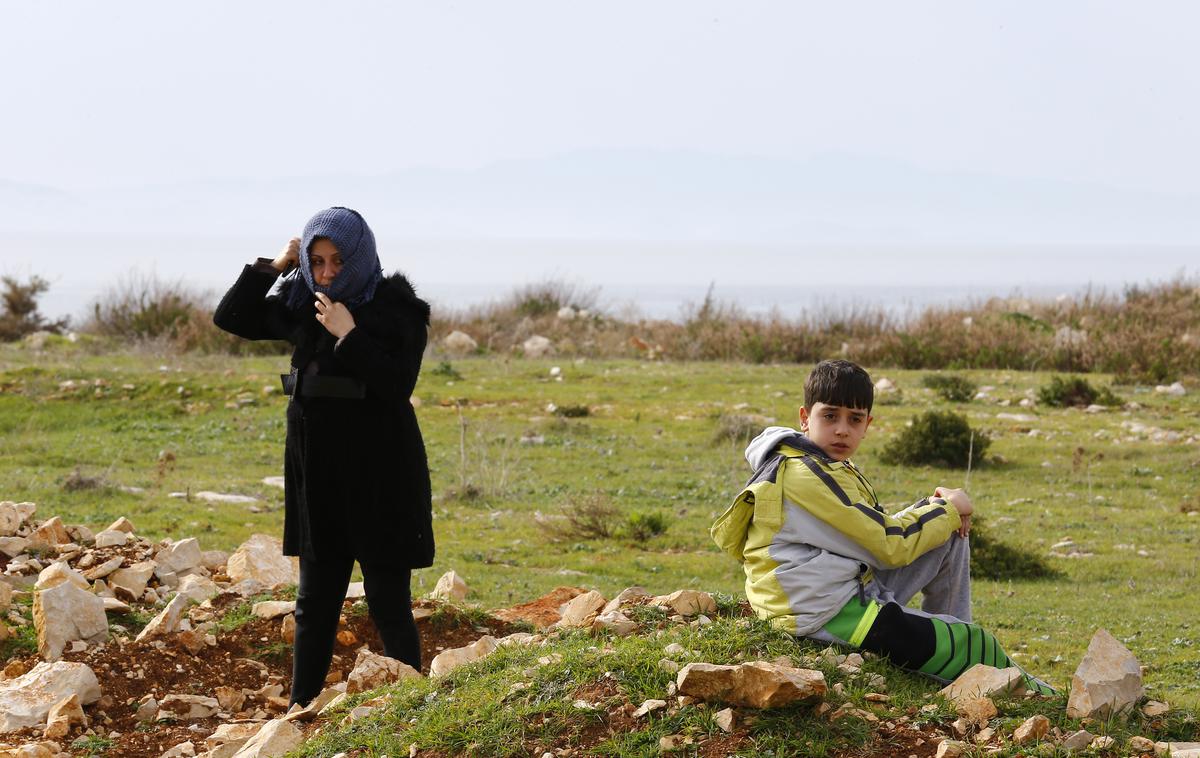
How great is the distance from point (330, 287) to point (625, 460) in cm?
1016

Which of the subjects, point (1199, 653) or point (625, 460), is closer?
point (1199, 653)

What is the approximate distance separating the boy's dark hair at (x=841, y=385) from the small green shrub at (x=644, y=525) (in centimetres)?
683

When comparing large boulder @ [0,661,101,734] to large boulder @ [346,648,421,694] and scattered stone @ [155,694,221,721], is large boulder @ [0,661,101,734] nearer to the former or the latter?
scattered stone @ [155,694,221,721]

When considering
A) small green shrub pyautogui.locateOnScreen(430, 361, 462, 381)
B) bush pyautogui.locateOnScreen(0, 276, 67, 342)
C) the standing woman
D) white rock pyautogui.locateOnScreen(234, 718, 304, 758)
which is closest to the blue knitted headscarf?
the standing woman

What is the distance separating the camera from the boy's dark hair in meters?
4.48

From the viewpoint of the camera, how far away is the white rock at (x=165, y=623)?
21.4 feet

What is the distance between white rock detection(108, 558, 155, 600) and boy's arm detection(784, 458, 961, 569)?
→ 4360mm

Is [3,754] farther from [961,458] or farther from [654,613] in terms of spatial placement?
[961,458]

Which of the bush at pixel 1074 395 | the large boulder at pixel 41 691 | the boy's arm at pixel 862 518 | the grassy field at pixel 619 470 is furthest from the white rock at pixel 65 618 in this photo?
the bush at pixel 1074 395

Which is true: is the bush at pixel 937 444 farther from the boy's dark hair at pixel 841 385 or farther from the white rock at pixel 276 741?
the white rock at pixel 276 741

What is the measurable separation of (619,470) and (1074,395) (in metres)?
7.89

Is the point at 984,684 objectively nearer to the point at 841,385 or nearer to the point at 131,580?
the point at 841,385

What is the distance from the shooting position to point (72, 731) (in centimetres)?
546

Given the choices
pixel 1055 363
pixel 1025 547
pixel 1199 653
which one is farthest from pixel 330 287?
pixel 1055 363
